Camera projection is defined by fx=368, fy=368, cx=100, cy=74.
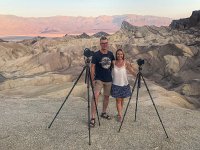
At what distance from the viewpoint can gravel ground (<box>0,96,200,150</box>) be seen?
8672 millimetres

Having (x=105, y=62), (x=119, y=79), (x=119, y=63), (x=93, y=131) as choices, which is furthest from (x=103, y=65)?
(x=93, y=131)

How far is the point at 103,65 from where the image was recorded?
942 cm

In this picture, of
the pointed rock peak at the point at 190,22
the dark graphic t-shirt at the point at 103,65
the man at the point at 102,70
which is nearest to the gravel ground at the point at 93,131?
the man at the point at 102,70

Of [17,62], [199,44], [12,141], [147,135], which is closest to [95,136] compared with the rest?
[147,135]

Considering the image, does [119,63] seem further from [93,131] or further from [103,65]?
[93,131]

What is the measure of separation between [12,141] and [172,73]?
916 inches

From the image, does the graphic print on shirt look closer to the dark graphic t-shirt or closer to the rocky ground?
the dark graphic t-shirt

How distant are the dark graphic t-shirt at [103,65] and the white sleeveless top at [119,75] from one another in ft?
0.44

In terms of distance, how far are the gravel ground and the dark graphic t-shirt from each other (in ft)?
4.25

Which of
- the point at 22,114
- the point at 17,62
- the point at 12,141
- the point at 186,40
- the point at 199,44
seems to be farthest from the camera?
the point at 186,40

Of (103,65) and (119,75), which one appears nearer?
(103,65)

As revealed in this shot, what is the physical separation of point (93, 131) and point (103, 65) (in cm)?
170

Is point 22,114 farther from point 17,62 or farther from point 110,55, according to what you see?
point 17,62

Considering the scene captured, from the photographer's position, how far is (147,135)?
932cm
